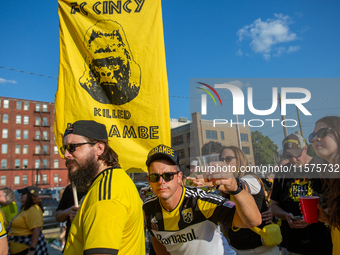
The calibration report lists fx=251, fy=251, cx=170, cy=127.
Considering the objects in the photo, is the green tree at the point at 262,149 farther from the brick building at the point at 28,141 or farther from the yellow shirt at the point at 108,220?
the brick building at the point at 28,141

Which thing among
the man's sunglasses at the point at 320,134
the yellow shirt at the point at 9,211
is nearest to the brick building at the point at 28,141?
the yellow shirt at the point at 9,211

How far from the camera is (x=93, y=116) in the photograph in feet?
Answer: 11.1

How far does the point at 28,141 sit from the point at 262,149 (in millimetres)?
63080

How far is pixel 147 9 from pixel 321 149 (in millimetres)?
2759

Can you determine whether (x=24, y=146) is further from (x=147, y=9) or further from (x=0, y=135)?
(x=147, y=9)

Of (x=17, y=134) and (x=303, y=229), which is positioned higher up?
(x=17, y=134)

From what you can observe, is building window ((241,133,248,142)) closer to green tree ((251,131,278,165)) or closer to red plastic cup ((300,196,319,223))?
green tree ((251,131,278,165))

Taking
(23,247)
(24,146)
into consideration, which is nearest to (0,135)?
(24,146)

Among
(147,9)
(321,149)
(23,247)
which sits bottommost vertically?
(23,247)

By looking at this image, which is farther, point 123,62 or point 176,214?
point 123,62

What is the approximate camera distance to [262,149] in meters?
1.85

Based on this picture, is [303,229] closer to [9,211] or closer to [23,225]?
[23,225]

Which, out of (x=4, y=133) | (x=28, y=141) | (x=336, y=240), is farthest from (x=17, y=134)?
(x=336, y=240)

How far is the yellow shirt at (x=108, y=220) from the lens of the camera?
1483 millimetres
